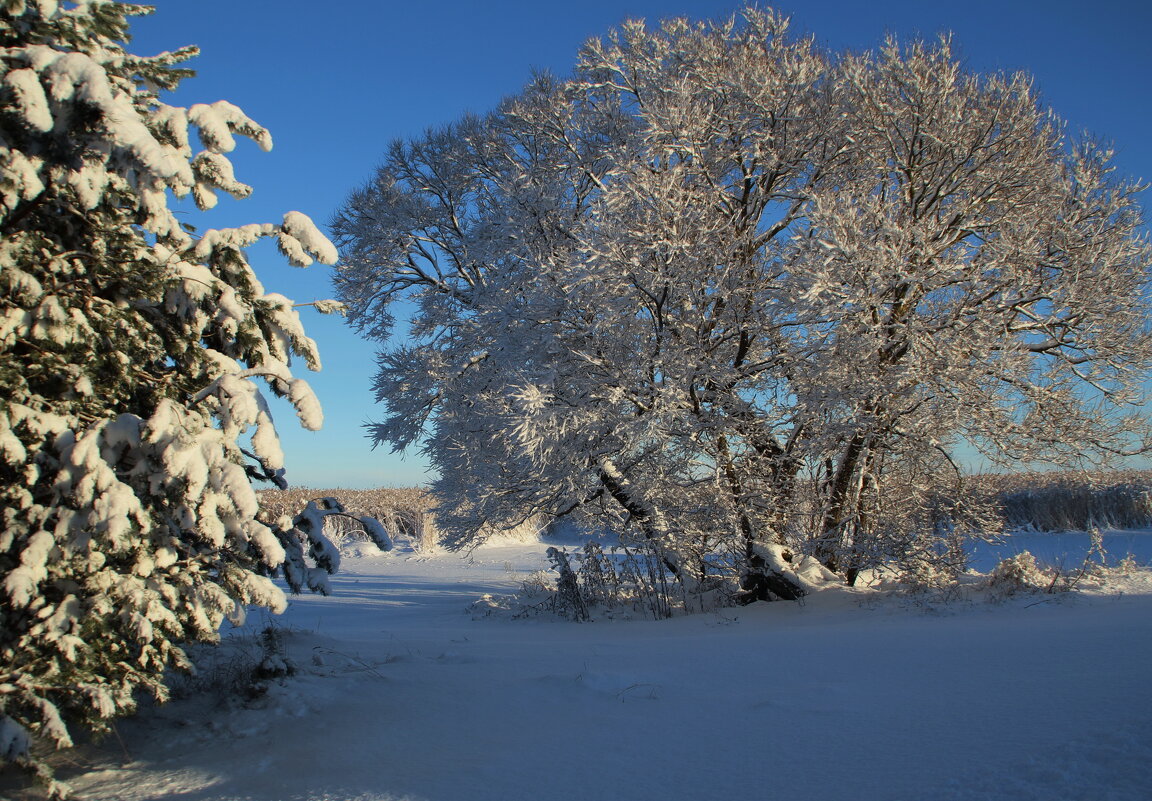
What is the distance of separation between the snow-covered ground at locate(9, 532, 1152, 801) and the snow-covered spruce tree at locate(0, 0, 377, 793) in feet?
1.53

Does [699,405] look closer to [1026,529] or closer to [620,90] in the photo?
[620,90]

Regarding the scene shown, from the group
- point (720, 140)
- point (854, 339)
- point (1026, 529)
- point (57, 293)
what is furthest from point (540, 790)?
point (1026, 529)

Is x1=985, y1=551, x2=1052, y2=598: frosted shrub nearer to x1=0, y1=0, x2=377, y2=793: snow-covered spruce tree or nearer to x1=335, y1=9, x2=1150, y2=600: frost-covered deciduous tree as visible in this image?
x1=335, y1=9, x2=1150, y2=600: frost-covered deciduous tree

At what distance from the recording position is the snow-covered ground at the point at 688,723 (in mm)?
2178

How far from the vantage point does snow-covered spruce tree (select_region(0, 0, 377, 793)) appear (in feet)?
7.97

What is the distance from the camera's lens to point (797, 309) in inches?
252

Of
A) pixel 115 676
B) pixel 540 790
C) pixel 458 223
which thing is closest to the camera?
pixel 540 790

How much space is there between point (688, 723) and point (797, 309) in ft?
14.4

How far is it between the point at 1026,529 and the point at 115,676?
19.8 metres

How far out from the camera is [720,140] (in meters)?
7.34

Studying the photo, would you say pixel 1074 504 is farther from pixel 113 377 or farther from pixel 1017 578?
pixel 113 377

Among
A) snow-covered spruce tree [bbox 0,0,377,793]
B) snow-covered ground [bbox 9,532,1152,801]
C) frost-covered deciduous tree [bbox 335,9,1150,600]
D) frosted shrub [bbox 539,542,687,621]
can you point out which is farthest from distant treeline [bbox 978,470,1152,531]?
snow-covered spruce tree [bbox 0,0,377,793]

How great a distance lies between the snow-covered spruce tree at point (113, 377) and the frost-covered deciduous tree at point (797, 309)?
329 centimetres

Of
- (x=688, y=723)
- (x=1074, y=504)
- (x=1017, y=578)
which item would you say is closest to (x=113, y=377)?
(x=688, y=723)
